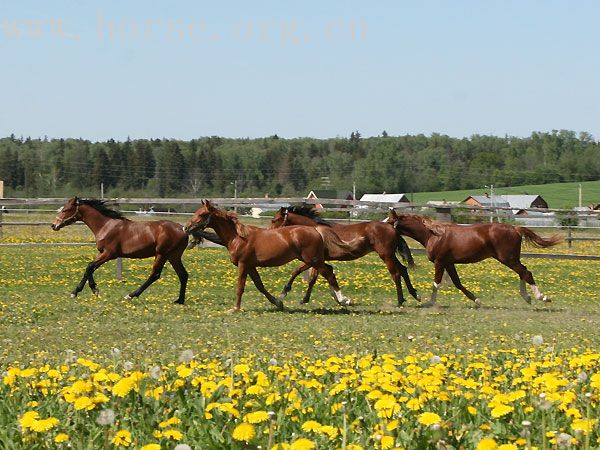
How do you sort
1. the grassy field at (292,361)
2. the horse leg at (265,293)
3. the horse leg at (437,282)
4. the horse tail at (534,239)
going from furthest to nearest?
the horse tail at (534,239), the horse leg at (437,282), the horse leg at (265,293), the grassy field at (292,361)

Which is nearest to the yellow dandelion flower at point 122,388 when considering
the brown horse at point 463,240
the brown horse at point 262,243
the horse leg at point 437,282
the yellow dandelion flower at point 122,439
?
the yellow dandelion flower at point 122,439

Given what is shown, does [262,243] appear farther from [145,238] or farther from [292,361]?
[292,361]

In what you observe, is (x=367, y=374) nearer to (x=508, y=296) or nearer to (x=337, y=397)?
(x=337, y=397)

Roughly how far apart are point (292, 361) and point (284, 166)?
14860 cm

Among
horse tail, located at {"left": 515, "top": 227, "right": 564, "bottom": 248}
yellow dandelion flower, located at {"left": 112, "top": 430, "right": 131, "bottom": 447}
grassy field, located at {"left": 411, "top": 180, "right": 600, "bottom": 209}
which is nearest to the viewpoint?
yellow dandelion flower, located at {"left": 112, "top": 430, "right": 131, "bottom": 447}

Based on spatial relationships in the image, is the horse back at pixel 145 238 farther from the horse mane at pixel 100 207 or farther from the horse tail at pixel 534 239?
the horse tail at pixel 534 239

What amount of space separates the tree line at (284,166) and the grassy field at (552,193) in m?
9.81

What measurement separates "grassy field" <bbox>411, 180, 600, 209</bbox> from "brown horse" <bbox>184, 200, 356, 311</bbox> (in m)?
102

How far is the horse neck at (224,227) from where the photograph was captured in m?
16.8

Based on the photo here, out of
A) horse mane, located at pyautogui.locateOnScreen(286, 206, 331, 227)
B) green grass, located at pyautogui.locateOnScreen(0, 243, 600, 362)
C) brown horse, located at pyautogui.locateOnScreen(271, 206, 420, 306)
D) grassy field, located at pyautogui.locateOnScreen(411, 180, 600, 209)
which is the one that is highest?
horse mane, located at pyautogui.locateOnScreen(286, 206, 331, 227)

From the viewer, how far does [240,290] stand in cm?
1627

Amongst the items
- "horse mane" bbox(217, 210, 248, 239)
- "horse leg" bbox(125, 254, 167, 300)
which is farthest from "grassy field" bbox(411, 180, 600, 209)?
"horse mane" bbox(217, 210, 248, 239)

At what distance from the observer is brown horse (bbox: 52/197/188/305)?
730 inches

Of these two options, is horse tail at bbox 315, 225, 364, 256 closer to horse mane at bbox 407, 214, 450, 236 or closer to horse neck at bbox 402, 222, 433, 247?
horse neck at bbox 402, 222, 433, 247
